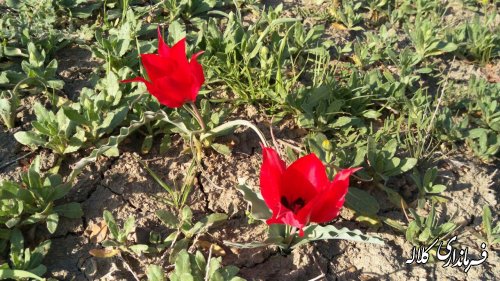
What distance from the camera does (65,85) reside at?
2.82 metres

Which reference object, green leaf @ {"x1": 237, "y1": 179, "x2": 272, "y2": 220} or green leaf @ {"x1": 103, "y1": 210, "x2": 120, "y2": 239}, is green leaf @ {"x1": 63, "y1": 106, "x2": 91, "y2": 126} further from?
green leaf @ {"x1": 237, "y1": 179, "x2": 272, "y2": 220}

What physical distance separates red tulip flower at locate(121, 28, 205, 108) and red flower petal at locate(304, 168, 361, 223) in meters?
0.69

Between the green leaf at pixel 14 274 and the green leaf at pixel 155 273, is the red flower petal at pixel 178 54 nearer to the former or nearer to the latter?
the green leaf at pixel 155 273

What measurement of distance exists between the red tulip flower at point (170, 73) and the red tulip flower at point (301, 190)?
487 mm

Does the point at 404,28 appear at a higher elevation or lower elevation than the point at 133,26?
lower

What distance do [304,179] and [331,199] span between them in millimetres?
125

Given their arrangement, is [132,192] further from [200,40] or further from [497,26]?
[497,26]

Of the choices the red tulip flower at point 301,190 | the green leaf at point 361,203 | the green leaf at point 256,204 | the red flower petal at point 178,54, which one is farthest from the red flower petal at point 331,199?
the red flower petal at point 178,54

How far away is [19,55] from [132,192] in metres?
1.14

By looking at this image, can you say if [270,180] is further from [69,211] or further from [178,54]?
[69,211]

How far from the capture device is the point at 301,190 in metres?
1.79

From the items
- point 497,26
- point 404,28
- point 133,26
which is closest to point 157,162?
point 133,26

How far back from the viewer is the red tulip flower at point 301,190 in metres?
1.67

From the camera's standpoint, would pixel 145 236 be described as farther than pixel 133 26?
No
